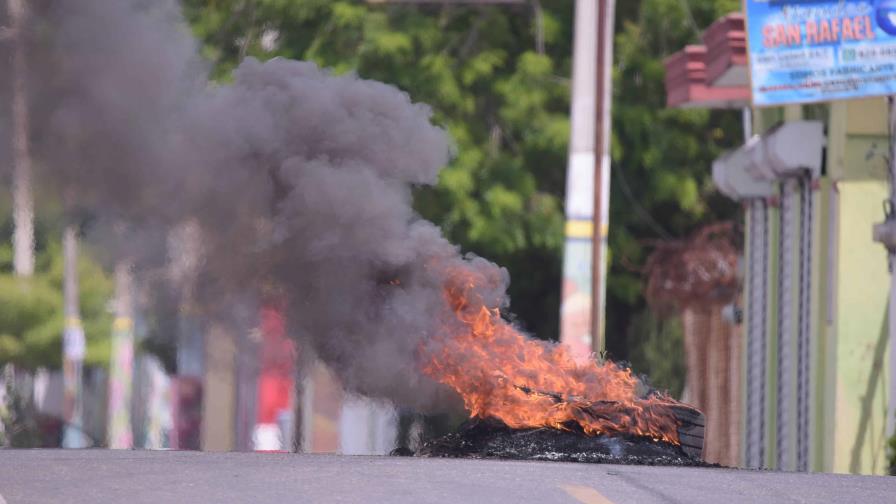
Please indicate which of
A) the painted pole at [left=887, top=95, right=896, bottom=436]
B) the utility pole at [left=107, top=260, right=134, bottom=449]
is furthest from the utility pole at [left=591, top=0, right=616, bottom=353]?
the utility pole at [left=107, top=260, right=134, bottom=449]

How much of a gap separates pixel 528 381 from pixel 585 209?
693cm

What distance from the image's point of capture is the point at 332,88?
14.6 metres

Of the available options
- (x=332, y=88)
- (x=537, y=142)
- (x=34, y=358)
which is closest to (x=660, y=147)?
(x=537, y=142)

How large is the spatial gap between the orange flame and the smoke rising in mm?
189

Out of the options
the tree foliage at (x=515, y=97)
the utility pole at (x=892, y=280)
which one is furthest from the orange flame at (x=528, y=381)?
the tree foliage at (x=515, y=97)

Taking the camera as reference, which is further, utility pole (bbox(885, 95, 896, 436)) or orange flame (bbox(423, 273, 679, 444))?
utility pole (bbox(885, 95, 896, 436))

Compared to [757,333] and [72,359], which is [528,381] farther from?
[72,359]

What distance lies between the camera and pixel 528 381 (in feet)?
42.7

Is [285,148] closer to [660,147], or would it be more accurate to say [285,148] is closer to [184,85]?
[184,85]

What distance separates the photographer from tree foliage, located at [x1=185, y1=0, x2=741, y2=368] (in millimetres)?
25781

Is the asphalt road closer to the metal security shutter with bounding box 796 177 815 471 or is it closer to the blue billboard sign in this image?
the blue billboard sign

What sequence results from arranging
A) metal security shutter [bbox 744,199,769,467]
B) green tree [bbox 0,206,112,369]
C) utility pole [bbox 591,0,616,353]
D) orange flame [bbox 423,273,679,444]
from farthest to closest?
green tree [bbox 0,206,112,369], metal security shutter [bbox 744,199,769,467], utility pole [bbox 591,0,616,353], orange flame [bbox 423,273,679,444]

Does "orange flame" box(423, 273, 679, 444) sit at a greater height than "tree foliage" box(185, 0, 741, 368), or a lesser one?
lesser

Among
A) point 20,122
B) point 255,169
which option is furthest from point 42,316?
point 255,169
